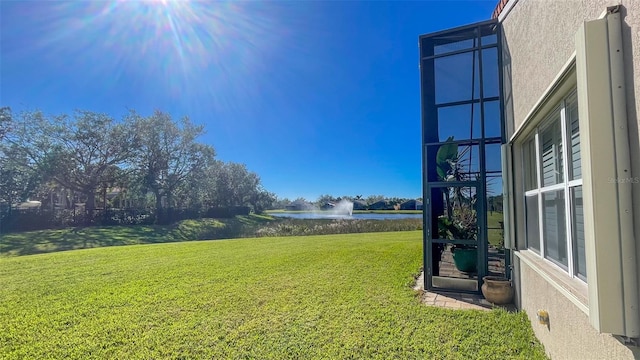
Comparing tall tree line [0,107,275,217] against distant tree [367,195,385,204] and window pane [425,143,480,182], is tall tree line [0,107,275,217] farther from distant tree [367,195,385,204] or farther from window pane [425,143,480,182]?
window pane [425,143,480,182]

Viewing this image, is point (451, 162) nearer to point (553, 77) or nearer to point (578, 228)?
point (553, 77)

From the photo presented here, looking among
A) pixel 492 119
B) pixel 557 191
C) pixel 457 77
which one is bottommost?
pixel 557 191

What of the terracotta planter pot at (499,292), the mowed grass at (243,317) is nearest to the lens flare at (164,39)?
the mowed grass at (243,317)

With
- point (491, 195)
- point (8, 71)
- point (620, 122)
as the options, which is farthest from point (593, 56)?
point (8, 71)

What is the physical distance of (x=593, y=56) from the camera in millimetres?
1332

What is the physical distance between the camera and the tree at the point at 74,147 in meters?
19.8

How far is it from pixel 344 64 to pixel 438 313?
30.4ft

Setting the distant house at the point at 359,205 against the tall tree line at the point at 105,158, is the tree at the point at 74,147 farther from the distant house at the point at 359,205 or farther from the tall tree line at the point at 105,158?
the distant house at the point at 359,205

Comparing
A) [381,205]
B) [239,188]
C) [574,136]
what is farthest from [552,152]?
[381,205]

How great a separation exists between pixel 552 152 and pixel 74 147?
27.6 metres

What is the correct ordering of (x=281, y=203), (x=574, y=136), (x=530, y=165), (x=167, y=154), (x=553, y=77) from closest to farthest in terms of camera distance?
(x=574, y=136), (x=553, y=77), (x=530, y=165), (x=167, y=154), (x=281, y=203)

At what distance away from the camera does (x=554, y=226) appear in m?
2.58

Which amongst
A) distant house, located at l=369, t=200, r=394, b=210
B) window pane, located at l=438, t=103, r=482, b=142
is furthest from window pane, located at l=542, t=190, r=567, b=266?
distant house, located at l=369, t=200, r=394, b=210

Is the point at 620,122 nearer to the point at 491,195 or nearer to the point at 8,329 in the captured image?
the point at 491,195
